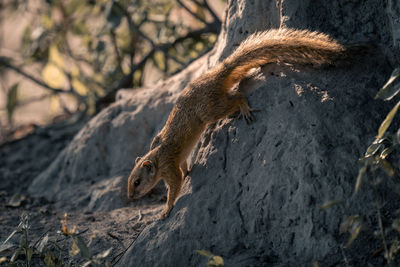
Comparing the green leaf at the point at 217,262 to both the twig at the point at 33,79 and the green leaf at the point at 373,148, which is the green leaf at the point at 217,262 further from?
the twig at the point at 33,79

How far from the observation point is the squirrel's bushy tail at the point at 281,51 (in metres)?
3.03

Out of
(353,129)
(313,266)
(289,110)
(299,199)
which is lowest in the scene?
(313,266)

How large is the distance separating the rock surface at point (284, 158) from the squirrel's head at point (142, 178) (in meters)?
0.35

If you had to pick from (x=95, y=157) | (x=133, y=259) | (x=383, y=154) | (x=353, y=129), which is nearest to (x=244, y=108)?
(x=353, y=129)

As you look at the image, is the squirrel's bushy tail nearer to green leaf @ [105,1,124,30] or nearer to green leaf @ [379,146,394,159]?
green leaf @ [379,146,394,159]

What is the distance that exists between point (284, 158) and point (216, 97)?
822mm

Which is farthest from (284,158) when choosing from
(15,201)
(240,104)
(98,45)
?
(98,45)

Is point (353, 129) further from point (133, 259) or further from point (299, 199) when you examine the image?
point (133, 259)

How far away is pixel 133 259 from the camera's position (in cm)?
316

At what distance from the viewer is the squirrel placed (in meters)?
3.09

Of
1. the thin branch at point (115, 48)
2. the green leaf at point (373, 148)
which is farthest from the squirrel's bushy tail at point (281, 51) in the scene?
the thin branch at point (115, 48)

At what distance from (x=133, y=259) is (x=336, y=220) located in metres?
1.31

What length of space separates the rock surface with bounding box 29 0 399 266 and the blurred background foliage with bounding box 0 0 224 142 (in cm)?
251

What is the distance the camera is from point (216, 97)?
3.51m
